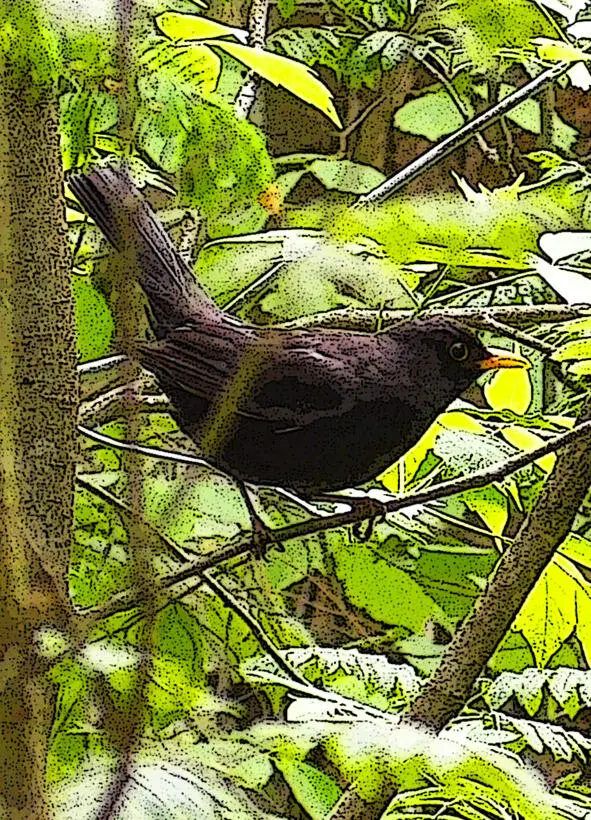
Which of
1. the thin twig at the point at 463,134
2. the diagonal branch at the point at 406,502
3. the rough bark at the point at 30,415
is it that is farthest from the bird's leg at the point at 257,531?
the thin twig at the point at 463,134

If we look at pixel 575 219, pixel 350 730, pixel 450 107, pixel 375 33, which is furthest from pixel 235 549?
pixel 450 107

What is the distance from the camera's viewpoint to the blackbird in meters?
0.82

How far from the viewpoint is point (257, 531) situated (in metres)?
0.77

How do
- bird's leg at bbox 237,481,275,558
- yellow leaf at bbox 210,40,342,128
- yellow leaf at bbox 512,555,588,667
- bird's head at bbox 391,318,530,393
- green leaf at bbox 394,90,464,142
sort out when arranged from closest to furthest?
yellow leaf at bbox 210,40,342,128 → bird's leg at bbox 237,481,275,558 → yellow leaf at bbox 512,555,588,667 → bird's head at bbox 391,318,530,393 → green leaf at bbox 394,90,464,142

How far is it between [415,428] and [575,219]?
14.8 inches

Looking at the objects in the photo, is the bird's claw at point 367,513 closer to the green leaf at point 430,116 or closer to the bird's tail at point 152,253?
the bird's tail at point 152,253

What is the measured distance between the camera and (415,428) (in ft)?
2.82

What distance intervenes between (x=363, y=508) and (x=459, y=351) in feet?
0.81

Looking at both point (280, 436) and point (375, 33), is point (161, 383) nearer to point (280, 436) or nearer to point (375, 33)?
point (280, 436)

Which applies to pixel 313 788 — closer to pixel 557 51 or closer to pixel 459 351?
pixel 459 351

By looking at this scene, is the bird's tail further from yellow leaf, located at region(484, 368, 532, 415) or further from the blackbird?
yellow leaf, located at region(484, 368, 532, 415)

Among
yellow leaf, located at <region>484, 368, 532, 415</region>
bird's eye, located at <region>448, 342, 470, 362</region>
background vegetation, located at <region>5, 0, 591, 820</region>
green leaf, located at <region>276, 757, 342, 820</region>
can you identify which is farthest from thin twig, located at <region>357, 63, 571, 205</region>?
green leaf, located at <region>276, 757, 342, 820</region>

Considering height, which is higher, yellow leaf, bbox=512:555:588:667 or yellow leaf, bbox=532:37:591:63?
yellow leaf, bbox=532:37:591:63

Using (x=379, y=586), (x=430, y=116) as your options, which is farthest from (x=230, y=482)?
(x=430, y=116)
